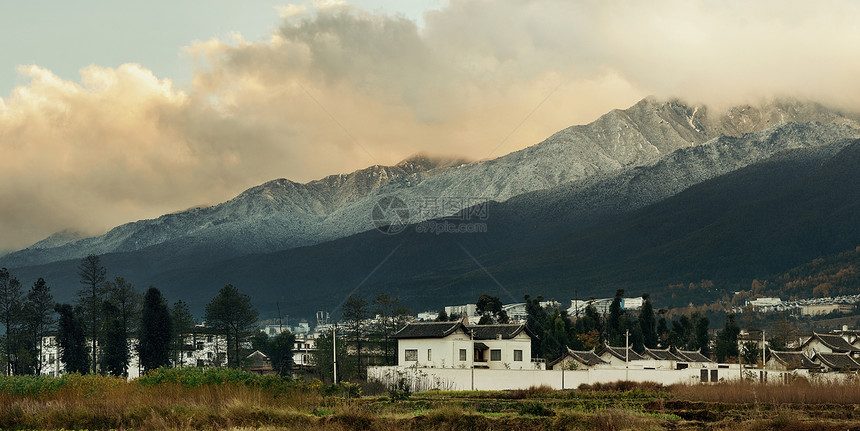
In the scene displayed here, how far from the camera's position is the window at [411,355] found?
77.4 metres

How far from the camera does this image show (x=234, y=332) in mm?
97312

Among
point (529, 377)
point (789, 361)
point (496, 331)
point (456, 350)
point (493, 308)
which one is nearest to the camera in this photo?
point (529, 377)

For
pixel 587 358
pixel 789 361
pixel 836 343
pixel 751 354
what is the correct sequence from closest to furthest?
pixel 587 358
pixel 789 361
pixel 751 354
pixel 836 343

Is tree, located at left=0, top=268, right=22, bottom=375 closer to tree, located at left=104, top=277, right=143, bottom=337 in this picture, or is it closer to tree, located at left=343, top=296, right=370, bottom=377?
tree, located at left=104, top=277, right=143, bottom=337

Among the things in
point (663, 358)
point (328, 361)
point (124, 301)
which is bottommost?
point (663, 358)

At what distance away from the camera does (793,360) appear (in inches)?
3573

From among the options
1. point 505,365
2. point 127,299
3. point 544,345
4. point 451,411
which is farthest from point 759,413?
point 127,299

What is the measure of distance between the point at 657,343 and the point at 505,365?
32054 mm

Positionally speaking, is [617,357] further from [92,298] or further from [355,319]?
[92,298]

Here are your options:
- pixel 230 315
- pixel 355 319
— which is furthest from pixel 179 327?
pixel 355 319

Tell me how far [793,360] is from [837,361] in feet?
12.3

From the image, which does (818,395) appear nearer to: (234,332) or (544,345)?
(544,345)

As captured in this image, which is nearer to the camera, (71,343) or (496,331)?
(496,331)

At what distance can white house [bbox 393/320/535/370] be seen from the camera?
75.9 metres
